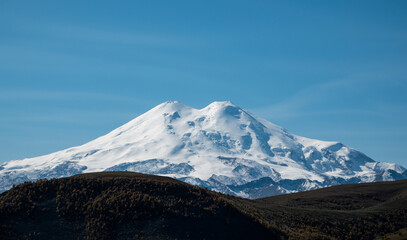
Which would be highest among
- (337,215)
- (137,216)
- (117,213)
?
(117,213)

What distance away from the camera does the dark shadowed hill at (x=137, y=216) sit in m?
51.9

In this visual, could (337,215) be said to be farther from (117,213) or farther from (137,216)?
(117,213)

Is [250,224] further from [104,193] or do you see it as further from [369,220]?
[369,220]

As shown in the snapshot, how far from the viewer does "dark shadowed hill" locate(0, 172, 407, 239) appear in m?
51.9

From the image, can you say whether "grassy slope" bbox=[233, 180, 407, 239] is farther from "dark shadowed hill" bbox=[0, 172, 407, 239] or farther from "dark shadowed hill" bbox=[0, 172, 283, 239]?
"dark shadowed hill" bbox=[0, 172, 283, 239]

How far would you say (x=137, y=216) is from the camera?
54.2 meters

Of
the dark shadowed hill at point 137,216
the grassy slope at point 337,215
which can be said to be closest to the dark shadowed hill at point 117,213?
the dark shadowed hill at point 137,216

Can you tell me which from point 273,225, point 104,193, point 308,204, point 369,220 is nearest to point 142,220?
point 104,193

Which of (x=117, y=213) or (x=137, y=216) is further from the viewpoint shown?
(x=117, y=213)

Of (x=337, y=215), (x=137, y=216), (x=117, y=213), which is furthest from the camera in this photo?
(x=337, y=215)

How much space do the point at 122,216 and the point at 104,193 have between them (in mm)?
5650

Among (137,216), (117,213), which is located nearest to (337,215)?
(137,216)

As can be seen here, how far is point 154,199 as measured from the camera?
5772 centimetres

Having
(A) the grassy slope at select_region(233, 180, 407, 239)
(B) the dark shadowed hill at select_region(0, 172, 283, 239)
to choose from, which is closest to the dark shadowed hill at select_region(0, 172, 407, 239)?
(B) the dark shadowed hill at select_region(0, 172, 283, 239)
